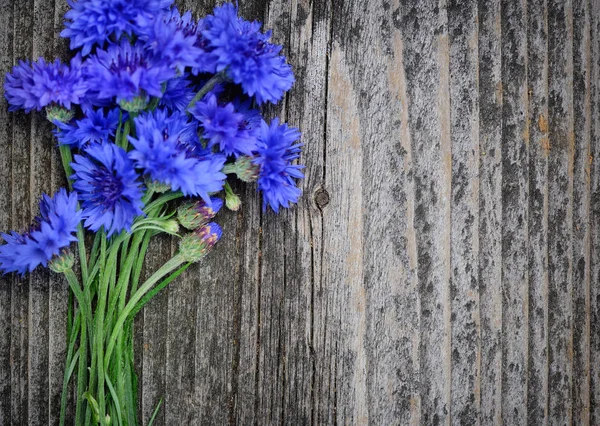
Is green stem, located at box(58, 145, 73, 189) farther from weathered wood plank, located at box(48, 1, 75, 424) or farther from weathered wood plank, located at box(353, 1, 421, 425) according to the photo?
weathered wood plank, located at box(353, 1, 421, 425)

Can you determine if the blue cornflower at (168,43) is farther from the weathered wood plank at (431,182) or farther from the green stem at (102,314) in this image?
the weathered wood plank at (431,182)

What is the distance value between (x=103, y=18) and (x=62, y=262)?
0.39m

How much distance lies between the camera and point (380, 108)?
0.97 metres

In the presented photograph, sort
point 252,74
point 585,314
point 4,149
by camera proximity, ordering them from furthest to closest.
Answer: point 585,314, point 4,149, point 252,74

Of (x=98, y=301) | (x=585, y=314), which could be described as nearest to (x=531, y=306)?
(x=585, y=314)

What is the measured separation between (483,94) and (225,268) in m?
0.58

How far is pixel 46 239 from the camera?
0.83 meters

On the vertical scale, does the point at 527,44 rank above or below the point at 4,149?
above

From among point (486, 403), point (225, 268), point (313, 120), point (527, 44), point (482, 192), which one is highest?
point (527, 44)

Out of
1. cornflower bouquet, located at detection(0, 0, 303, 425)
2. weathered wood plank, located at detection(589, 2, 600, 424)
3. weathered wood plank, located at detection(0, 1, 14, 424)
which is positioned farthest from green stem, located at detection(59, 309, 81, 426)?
weathered wood plank, located at detection(589, 2, 600, 424)

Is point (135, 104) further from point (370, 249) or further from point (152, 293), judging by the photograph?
point (370, 249)

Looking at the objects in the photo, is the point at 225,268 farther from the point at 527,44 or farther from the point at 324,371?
the point at 527,44

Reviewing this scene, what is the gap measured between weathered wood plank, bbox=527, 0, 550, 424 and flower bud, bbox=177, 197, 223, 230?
608 mm

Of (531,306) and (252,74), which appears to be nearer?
(252,74)
